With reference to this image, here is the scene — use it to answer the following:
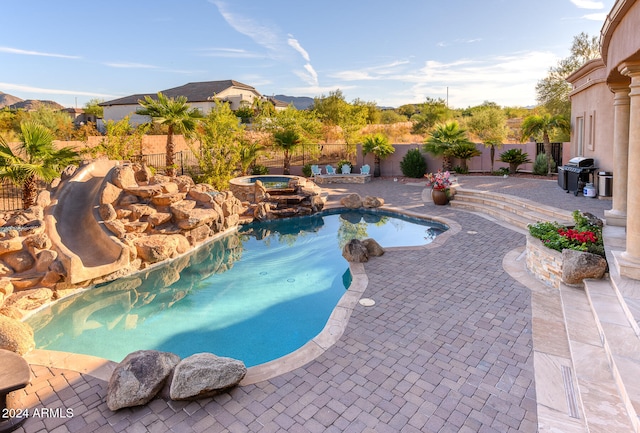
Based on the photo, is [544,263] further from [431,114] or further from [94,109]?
[94,109]

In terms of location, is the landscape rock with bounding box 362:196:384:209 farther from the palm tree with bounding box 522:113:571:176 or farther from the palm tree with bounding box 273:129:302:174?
the palm tree with bounding box 522:113:571:176

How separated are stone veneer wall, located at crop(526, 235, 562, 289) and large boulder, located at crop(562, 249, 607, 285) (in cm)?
26

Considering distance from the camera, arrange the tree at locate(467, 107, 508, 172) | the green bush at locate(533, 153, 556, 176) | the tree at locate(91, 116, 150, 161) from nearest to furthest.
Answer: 1. the tree at locate(91, 116, 150, 161)
2. the green bush at locate(533, 153, 556, 176)
3. the tree at locate(467, 107, 508, 172)

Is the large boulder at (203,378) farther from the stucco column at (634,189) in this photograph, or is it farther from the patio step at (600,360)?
the stucco column at (634,189)

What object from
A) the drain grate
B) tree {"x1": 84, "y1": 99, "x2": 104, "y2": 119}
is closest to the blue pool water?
the drain grate

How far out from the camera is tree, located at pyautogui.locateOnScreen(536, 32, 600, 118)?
27000 mm

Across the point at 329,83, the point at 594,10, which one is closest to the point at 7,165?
the point at 594,10

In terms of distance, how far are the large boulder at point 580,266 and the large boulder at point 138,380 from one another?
19.4ft

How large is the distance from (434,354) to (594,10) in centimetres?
1291

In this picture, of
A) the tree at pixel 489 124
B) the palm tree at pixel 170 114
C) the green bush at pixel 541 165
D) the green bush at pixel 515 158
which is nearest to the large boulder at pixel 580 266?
the green bush at pixel 541 165

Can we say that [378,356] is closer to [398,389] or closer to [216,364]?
[398,389]

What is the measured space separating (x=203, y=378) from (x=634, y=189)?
6.04 metres

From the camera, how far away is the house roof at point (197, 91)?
45.1 m

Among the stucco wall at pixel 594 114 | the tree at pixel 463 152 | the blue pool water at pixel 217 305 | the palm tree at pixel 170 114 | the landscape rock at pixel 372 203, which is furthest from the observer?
the tree at pixel 463 152
